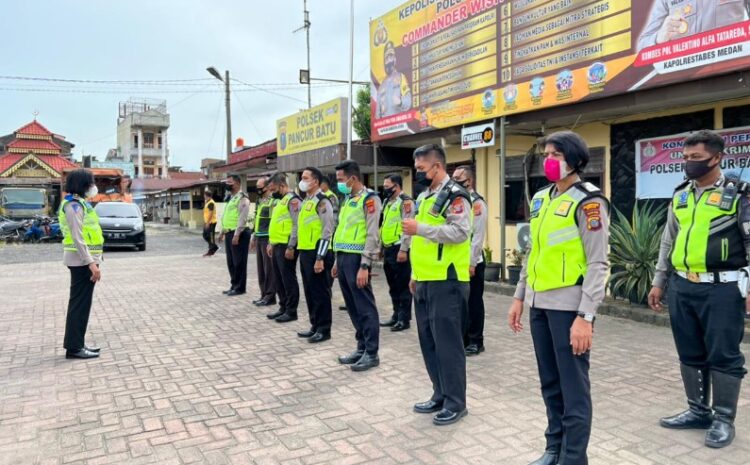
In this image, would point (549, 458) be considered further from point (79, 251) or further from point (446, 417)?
point (79, 251)

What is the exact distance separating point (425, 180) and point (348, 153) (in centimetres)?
808

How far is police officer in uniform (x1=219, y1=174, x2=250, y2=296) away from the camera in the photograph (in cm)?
896

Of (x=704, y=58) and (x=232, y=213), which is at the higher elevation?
(x=704, y=58)

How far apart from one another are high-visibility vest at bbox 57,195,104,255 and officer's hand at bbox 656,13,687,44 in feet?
21.0

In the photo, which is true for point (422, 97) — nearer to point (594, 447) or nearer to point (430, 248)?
point (430, 248)

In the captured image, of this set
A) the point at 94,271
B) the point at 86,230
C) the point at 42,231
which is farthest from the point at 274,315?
the point at 42,231

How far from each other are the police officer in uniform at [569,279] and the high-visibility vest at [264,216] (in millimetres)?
5586

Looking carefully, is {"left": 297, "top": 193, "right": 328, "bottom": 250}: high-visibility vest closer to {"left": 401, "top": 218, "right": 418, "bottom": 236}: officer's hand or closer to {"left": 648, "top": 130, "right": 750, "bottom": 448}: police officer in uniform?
{"left": 401, "top": 218, "right": 418, "bottom": 236}: officer's hand

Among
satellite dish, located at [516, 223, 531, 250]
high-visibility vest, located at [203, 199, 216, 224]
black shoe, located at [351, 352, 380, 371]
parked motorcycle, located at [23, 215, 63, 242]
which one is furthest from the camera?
parked motorcycle, located at [23, 215, 63, 242]

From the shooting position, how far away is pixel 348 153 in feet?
39.2

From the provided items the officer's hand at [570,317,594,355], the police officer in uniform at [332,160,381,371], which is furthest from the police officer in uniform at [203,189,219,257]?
the officer's hand at [570,317,594,355]

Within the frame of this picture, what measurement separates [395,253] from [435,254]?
3435mm

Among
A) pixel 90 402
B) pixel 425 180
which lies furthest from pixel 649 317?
pixel 90 402

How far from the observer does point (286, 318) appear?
23.7ft
